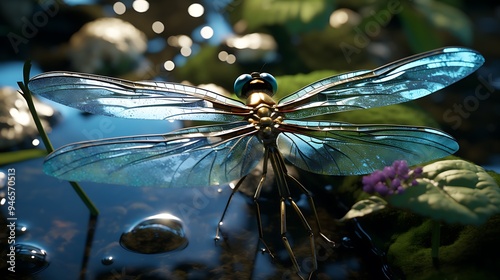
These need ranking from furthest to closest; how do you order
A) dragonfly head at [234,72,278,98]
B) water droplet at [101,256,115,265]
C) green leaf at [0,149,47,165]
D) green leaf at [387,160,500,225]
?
green leaf at [0,149,47,165] → dragonfly head at [234,72,278,98] → water droplet at [101,256,115,265] → green leaf at [387,160,500,225]

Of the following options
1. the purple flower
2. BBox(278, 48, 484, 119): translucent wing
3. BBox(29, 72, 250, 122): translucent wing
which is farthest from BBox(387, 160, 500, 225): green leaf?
BBox(29, 72, 250, 122): translucent wing

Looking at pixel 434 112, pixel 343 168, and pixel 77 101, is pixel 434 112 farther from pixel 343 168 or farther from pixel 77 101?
pixel 77 101

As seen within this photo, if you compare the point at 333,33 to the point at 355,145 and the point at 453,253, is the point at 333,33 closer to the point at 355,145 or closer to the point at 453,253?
the point at 355,145

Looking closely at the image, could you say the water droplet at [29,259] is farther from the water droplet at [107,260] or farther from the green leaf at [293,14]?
the green leaf at [293,14]

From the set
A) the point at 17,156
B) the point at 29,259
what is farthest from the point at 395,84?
the point at 17,156

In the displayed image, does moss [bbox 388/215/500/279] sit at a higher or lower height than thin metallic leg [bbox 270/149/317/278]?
lower

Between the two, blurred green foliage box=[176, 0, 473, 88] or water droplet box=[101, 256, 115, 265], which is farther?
blurred green foliage box=[176, 0, 473, 88]

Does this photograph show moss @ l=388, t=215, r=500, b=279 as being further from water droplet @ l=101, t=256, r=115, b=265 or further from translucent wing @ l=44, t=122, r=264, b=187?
water droplet @ l=101, t=256, r=115, b=265
